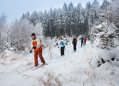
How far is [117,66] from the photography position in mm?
2117

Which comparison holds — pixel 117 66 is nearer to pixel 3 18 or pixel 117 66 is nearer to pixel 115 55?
pixel 115 55

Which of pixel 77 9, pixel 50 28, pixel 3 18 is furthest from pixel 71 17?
pixel 3 18

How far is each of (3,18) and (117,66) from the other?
34676 mm

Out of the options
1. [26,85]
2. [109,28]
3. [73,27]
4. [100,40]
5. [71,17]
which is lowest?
[26,85]

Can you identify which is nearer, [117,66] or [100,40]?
[117,66]

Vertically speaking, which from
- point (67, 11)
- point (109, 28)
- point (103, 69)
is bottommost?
point (103, 69)

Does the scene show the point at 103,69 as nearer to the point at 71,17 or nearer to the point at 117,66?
the point at 117,66

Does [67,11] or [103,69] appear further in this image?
[67,11]

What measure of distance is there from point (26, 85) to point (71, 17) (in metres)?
39.1

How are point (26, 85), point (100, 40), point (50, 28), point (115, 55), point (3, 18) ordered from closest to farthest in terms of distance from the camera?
point (26, 85) → point (115, 55) → point (100, 40) → point (3, 18) → point (50, 28)

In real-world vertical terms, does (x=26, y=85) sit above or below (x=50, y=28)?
below

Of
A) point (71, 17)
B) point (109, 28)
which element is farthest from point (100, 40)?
point (71, 17)

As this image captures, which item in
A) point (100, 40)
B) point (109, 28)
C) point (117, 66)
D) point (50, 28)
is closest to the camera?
point (117, 66)

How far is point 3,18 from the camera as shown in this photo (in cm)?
2642
